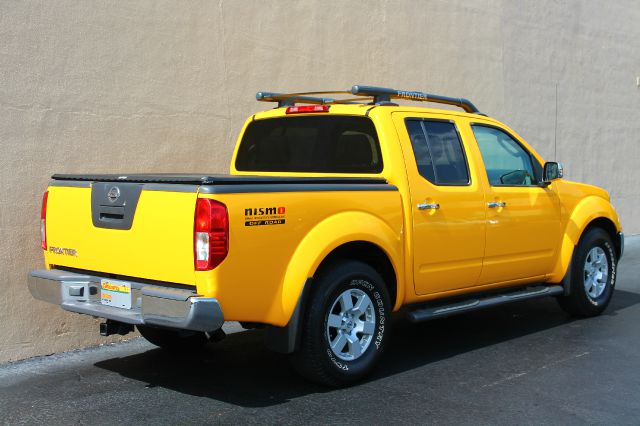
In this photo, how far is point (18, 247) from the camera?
20.7 ft

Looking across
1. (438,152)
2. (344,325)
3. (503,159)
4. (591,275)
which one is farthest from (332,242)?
(591,275)

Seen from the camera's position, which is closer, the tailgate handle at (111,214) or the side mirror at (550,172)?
the tailgate handle at (111,214)

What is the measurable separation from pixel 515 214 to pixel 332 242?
2.19 m

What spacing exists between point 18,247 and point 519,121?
821cm

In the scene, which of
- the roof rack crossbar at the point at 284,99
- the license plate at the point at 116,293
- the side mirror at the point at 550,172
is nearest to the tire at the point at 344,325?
the license plate at the point at 116,293

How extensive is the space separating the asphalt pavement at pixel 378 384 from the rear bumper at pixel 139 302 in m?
0.62

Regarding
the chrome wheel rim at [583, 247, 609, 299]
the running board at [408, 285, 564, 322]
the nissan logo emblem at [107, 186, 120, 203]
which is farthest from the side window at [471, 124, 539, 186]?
the nissan logo emblem at [107, 186, 120, 203]

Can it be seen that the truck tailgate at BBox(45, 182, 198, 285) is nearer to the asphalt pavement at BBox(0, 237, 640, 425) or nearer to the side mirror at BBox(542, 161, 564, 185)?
the asphalt pavement at BBox(0, 237, 640, 425)

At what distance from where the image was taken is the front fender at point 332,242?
5.02m

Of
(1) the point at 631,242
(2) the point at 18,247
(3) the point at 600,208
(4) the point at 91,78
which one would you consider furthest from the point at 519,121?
(2) the point at 18,247

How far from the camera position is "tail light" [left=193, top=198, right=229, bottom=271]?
4574 millimetres

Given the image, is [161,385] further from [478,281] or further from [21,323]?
[478,281]

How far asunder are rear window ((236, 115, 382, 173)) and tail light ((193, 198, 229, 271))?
174 cm

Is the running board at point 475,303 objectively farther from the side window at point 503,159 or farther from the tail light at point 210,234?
the tail light at point 210,234
